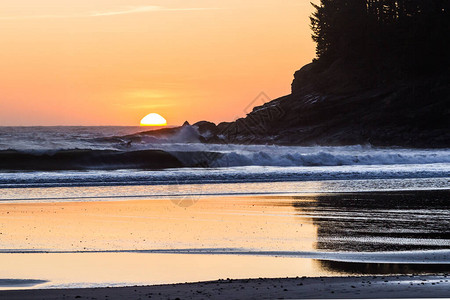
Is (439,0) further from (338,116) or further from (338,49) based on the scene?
(338,116)

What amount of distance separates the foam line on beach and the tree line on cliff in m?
67.5

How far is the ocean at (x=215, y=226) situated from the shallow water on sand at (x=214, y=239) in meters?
0.02

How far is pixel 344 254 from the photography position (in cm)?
1172

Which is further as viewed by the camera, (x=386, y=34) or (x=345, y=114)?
(x=386, y=34)

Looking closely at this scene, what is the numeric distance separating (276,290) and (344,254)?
3.13m

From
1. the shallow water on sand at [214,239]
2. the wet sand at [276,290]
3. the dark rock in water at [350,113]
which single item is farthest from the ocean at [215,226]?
the dark rock in water at [350,113]

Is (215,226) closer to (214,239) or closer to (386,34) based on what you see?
(214,239)

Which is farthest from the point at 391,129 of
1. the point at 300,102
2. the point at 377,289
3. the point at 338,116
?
the point at 377,289

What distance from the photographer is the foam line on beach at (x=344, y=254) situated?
36.8 feet

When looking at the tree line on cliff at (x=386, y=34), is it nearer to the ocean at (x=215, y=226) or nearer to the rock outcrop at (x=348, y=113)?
the rock outcrop at (x=348, y=113)

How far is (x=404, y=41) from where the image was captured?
78.4m

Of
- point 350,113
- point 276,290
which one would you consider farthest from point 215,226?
point 350,113

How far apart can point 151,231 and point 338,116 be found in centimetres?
5892

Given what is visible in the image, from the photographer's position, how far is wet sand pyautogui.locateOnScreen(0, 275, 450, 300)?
337 inches
